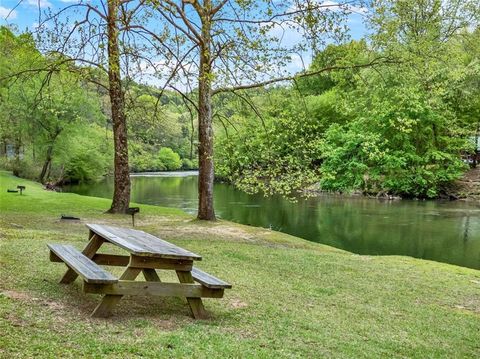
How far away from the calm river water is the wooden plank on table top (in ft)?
43.2

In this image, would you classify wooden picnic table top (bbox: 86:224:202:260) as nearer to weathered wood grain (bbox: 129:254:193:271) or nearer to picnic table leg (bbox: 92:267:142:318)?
weathered wood grain (bbox: 129:254:193:271)

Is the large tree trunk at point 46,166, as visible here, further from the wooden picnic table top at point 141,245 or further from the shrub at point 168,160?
the shrub at point 168,160

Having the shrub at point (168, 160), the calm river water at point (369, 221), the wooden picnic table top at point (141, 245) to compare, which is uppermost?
the shrub at point (168, 160)

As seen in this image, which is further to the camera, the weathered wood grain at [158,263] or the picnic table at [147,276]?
the weathered wood grain at [158,263]

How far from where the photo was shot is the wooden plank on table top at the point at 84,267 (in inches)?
179

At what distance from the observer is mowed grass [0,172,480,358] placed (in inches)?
163

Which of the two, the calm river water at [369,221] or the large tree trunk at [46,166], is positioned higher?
the large tree trunk at [46,166]

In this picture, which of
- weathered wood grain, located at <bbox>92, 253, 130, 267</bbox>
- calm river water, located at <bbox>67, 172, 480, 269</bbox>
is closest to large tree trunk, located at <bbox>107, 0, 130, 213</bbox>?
calm river water, located at <bbox>67, 172, 480, 269</bbox>

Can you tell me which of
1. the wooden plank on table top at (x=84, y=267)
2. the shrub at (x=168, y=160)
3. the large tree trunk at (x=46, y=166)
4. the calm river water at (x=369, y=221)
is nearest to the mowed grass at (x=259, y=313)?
the wooden plank on table top at (x=84, y=267)

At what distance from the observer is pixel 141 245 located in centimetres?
517

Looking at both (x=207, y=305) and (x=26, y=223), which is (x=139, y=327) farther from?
(x=26, y=223)

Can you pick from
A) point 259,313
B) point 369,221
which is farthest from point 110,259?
point 369,221

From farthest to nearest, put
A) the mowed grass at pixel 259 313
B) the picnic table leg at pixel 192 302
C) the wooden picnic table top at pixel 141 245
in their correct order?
the picnic table leg at pixel 192 302, the wooden picnic table top at pixel 141 245, the mowed grass at pixel 259 313

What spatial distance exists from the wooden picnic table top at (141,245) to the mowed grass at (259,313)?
695mm
